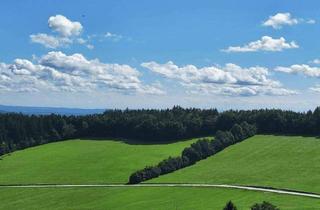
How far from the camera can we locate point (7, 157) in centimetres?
17000

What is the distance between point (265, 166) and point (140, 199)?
3886 cm

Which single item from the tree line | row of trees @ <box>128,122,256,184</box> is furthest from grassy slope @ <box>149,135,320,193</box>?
the tree line

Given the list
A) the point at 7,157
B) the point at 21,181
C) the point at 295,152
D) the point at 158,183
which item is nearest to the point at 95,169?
the point at 21,181

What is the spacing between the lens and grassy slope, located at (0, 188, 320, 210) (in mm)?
87625

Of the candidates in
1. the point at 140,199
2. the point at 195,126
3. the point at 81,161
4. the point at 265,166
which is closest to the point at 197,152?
the point at 265,166

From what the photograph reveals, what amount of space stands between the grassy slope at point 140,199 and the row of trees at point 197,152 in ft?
43.8

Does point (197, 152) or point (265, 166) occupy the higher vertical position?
point (197, 152)

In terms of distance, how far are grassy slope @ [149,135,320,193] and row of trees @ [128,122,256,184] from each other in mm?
2612

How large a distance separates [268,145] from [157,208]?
225 feet

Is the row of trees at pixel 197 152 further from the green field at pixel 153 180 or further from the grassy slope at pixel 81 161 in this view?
the grassy slope at pixel 81 161

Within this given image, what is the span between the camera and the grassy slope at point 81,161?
13450 centimetres

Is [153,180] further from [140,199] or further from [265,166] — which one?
[265,166]

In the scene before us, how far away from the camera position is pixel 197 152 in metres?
144

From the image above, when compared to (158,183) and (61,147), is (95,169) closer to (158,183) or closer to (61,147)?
(158,183)
